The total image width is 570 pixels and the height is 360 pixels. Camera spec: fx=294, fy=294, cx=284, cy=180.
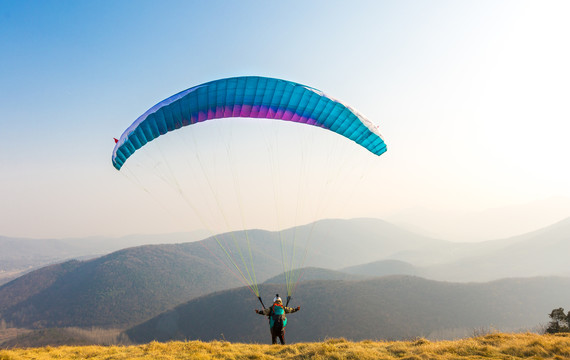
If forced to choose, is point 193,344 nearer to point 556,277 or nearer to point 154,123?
point 154,123

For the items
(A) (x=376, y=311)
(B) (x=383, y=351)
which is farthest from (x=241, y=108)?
(A) (x=376, y=311)

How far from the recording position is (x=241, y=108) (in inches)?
531

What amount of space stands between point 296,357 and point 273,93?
1016 centimetres

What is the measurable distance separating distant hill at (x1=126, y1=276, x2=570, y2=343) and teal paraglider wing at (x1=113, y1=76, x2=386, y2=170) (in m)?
113

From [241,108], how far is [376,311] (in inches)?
5357

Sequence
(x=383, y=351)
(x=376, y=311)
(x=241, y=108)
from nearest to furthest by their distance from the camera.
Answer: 1. (x=383, y=351)
2. (x=241, y=108)
3. (x=376, y=311)

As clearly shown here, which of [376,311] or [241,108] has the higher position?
[241,108]

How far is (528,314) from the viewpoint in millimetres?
135250

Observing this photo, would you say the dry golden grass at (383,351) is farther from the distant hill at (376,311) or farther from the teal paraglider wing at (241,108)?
the distant hill at (376,311)

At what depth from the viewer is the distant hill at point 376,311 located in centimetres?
11988

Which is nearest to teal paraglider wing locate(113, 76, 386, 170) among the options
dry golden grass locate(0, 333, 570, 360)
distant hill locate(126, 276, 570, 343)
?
dry golden grass locate(0, 333, 570, 360)

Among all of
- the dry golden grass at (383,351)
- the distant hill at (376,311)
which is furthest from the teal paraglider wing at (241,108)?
the distant hill at (376,311)

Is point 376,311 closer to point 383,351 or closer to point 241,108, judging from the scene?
point 383,351

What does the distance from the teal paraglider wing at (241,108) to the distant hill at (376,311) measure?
112935 mm
